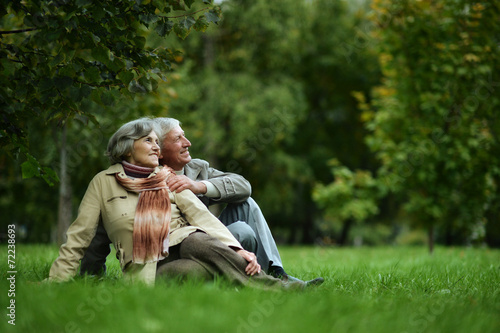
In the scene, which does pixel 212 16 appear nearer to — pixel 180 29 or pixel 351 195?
pixel 180 29

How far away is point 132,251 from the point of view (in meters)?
3.43

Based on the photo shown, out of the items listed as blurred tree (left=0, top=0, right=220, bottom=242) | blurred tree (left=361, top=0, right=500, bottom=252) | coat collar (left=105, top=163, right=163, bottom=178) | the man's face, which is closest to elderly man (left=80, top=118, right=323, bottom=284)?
the man's face

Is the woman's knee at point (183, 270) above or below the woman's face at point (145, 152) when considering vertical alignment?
A: below

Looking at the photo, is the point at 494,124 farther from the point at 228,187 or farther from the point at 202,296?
the point at 202,296

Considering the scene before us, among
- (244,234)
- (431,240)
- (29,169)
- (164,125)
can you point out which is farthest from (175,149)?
(431,240)

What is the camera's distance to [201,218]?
3590 millimetres

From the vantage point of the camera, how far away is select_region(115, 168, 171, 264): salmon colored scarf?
132 inches

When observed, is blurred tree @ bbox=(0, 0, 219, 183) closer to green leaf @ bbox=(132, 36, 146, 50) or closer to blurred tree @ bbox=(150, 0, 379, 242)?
green leaf @ bbox=(132, 36, 146, 50)

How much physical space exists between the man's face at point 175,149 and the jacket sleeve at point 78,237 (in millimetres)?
634

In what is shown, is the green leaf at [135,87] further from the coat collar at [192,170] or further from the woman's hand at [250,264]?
the woman's hand at [250,264]

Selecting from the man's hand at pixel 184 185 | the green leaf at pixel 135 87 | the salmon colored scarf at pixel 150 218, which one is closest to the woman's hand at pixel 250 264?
the salmon colored scarf at pixel 150 218

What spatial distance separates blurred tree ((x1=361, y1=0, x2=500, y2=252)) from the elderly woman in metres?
6.27

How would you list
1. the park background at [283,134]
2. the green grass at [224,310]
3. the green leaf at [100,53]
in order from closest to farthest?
the green grass at [224,310] → the park background at [283,134] → the green leaf at [100,53]

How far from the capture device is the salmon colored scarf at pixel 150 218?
11.0ft
